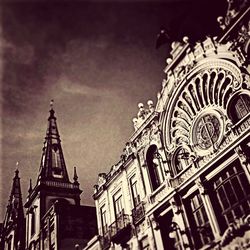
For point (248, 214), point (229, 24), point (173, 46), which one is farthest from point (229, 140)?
point (173, 46)

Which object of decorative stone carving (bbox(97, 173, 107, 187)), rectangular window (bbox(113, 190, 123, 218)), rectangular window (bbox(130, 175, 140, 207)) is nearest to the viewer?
rectangular window (bbox(130, 175, 140, 207))

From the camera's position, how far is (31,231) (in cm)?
4534

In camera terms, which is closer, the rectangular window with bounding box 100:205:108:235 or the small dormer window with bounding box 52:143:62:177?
the rectangular window with bounding box 100:205:108:235

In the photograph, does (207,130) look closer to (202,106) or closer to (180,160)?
(202,106)

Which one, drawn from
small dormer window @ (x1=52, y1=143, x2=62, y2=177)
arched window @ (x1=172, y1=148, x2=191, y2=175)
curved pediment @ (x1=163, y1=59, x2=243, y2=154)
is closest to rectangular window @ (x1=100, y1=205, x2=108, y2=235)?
arched window @ (x1=172, y1=148, x2=191, y2=175)

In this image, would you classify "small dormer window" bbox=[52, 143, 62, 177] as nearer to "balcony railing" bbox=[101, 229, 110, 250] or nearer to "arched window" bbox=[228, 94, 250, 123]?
"balcony railing" bbox=[101, 229, 110, 250]

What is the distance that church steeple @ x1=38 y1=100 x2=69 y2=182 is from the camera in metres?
50.7

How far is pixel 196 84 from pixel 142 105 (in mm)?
6240

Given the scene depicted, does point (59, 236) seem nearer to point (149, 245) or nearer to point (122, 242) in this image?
point (122, 242)

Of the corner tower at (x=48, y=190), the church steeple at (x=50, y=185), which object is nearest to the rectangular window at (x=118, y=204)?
the corner tower at (x=48, y=190)

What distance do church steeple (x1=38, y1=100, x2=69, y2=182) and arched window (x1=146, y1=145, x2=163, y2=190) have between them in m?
25.5

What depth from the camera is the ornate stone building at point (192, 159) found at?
1956 cm

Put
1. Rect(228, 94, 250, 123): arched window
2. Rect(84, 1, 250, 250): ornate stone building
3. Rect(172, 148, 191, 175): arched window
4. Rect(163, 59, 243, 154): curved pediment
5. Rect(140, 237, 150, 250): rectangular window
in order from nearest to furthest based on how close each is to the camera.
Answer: Rect(84, 1, 250, 250): ornate stone building < Rect(228, 94, 250, 123): arched window < Rect(163, 59, 243, 154): curved pediment < Rect(172, 148, 191, 175): arched window < Rect(140, 237, 150, 250): rectangular window

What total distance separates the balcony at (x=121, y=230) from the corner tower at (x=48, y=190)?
16.8 m
